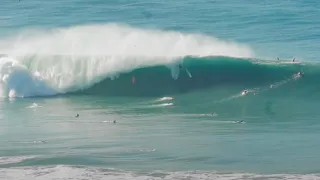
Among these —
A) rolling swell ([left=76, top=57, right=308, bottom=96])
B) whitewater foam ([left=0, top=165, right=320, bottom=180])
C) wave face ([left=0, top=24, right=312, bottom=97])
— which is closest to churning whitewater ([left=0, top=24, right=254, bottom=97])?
wave face ([left=0, top=24, right=312, bottom=97])

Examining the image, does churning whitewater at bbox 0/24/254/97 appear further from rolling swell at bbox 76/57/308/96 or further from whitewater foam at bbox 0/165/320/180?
whitewater foam at bbox 0/165/320/180

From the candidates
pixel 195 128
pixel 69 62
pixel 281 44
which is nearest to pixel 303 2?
pixel 281 44

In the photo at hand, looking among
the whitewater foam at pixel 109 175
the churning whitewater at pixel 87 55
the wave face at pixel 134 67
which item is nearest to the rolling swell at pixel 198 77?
the wave face at pixel 134 67

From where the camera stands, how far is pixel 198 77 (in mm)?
31234

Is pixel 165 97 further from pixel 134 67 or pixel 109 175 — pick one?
pixel 109 175

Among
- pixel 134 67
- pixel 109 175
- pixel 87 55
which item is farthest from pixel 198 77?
pixel 109 175

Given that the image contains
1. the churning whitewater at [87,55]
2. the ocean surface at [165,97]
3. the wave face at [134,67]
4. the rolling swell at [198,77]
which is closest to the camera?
the ocean surface at [165,97]

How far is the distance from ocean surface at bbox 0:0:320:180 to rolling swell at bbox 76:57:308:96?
4cm

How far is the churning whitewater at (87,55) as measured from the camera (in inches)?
1265

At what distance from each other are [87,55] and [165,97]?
5.00 m

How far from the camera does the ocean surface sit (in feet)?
71.0

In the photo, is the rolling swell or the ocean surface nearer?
the ocean surface

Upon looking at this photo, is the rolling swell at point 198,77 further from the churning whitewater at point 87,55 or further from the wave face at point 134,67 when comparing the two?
the churning whitewater at point 87,55

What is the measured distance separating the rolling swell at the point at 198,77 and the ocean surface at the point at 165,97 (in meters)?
0.04
